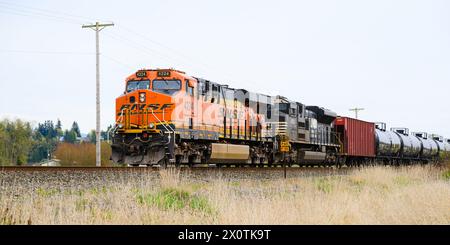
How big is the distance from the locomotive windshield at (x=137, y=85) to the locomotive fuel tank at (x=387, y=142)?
21.2 metres

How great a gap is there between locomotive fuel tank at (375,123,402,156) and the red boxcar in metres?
0.67

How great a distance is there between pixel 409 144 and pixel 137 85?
27.3m

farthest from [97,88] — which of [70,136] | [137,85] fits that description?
[70,136]

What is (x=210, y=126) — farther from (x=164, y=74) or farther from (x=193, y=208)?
(x=193, y=208)

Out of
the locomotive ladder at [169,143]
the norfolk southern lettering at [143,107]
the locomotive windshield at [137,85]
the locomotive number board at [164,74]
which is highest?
the locomotive number board at [164,74]

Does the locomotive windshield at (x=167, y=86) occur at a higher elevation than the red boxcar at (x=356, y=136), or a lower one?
higher

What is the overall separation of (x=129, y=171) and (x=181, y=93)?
4.06 m

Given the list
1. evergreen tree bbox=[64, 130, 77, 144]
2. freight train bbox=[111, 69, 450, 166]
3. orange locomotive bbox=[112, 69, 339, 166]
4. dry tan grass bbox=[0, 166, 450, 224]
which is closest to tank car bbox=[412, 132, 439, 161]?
freight train bbox=[111, 69, 450, 166]

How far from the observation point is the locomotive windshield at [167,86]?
18422 millimetres

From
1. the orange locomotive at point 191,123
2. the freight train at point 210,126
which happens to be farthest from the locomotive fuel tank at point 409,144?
the orange locomotive at point 191,123

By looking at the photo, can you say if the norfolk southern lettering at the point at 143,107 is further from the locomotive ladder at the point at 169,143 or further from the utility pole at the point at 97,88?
the utility pole at the point at 97,88
